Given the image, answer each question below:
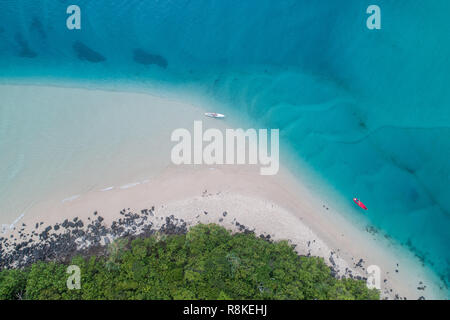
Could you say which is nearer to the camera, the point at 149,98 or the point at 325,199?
the point at 325,199

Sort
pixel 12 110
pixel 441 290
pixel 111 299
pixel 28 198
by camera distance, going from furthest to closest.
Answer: pixel 12 110 → pixel 28 198 → pixel 441 290 → pixel 111 299

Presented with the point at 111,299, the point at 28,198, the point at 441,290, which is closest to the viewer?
the point at 111,299

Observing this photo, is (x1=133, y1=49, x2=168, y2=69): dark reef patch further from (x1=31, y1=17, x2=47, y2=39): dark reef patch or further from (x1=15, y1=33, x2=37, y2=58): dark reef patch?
(x1=15, y1=33, x2=37, y2=58): dark reef patch

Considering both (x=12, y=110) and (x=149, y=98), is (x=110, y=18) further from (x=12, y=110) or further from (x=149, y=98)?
(x=12, y=110)

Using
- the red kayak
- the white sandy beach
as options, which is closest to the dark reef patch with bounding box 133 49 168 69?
the white sandy beach

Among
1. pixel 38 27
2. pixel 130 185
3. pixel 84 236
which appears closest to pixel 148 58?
pixel 38 27

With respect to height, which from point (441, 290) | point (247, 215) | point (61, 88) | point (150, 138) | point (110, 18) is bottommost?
point (441, 290)

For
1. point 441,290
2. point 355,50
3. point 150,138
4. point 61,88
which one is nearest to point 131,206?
point 150,138

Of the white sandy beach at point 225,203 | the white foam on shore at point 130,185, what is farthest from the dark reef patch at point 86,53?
the white foam on shore at point 130,185
